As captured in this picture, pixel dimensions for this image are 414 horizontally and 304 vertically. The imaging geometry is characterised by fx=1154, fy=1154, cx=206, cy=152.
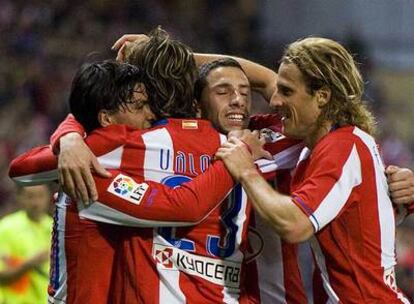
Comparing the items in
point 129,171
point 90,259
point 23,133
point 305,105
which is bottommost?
point 23,133

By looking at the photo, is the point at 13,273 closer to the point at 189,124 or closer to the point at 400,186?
the point at 189,124

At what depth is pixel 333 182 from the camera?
4.35 m

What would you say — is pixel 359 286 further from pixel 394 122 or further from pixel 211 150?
pixel 394 122

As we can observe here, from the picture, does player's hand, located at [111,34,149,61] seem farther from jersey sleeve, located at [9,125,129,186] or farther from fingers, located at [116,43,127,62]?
jersey sleeve, located at [9,125,129,186]

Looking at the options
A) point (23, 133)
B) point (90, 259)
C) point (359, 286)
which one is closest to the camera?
point (359, 286)

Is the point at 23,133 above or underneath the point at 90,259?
underneath

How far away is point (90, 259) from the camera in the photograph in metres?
4.73

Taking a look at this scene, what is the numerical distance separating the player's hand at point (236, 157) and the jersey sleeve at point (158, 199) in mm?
37

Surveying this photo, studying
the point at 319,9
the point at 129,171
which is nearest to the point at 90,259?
the point at 129,171

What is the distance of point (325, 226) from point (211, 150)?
0.58 meters

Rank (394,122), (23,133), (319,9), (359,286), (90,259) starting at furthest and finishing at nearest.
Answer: (319,9), (394,122), (23,133), (90,259), (359,286)

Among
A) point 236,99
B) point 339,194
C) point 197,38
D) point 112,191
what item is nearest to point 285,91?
point 236,99

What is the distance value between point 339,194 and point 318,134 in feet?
1.22

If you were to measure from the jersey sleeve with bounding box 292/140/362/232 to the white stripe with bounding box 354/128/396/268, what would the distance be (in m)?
0.11
